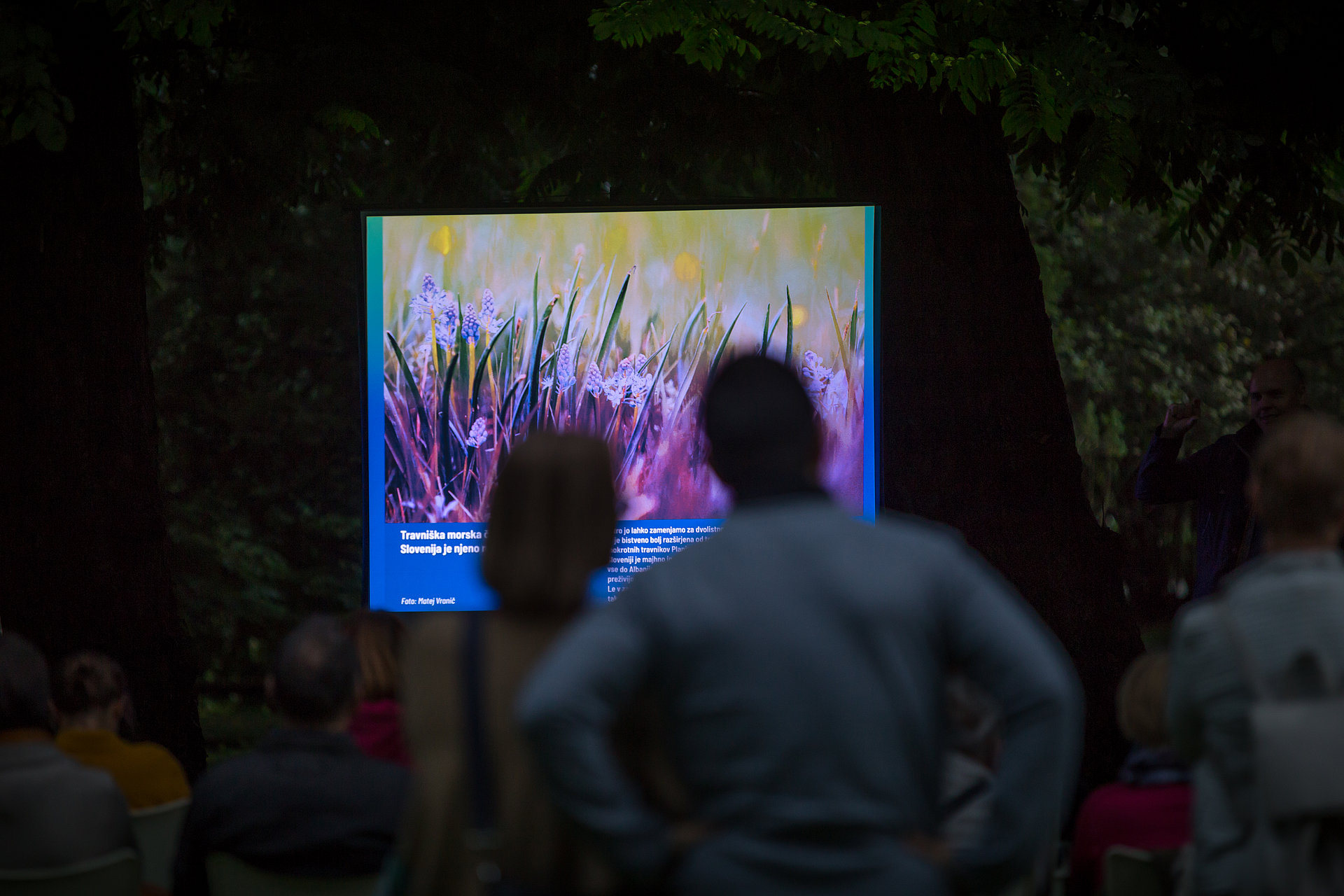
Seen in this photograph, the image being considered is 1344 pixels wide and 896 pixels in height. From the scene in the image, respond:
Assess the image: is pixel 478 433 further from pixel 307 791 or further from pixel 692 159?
pixel 307 791

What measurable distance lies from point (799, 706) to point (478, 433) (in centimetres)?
480

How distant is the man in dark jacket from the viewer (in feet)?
21.6

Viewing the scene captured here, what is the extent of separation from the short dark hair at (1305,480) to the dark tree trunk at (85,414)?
555 cm

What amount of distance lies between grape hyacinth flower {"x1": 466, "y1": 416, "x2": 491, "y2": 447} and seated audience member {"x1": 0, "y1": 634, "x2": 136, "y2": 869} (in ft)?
10.7

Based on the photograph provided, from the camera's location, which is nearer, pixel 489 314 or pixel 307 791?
pixel 307 791

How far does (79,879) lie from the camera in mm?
3301

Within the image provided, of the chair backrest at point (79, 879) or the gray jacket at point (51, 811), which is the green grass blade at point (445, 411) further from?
the chair backrest at point (79, 879)

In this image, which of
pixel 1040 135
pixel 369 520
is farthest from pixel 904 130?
pixel 369 520

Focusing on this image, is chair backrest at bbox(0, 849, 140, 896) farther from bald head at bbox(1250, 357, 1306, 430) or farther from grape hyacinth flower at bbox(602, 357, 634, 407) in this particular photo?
bald head at bbox(1250, 357, 1306, 430)

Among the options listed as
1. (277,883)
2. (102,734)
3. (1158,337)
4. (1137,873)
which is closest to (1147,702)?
(1137,873)

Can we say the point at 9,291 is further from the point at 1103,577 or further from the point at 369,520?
the point at 1103,577

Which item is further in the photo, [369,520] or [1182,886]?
[369,520]

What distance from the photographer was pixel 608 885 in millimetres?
2270

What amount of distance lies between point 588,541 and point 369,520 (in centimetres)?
448
